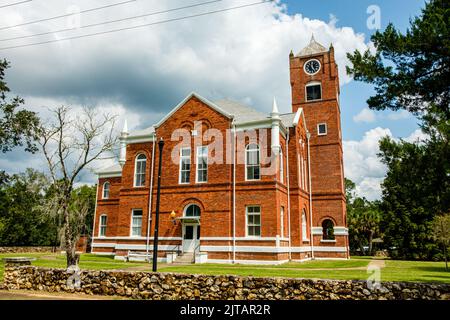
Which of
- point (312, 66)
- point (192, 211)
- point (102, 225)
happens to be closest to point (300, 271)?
point (192, 211)

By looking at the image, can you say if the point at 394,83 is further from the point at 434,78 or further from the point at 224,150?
the point at 224,150

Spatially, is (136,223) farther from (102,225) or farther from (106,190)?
(106,190)

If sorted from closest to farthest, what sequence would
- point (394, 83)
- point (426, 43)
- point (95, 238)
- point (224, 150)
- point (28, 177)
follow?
point (426, 43), point (394, 83), point (224, 150), point (95, 238), point (28, 177)

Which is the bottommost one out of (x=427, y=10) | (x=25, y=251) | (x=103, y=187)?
(x=25, y=251)

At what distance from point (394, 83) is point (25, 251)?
47.1m

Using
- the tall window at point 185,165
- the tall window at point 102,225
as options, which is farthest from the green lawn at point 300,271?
the tall window at point 102,225

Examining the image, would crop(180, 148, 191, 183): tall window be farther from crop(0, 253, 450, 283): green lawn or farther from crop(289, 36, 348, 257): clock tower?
crop(289, 36, 348, 257): clock tower

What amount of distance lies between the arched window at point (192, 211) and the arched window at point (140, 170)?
4636 mm

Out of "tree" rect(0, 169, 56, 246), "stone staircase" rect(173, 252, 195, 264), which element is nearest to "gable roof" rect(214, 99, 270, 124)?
"stone staircase" rect(173, 252, 195, 264)

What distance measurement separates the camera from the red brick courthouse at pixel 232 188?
23.4m

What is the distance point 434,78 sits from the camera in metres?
10.7

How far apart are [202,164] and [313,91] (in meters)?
14.8
